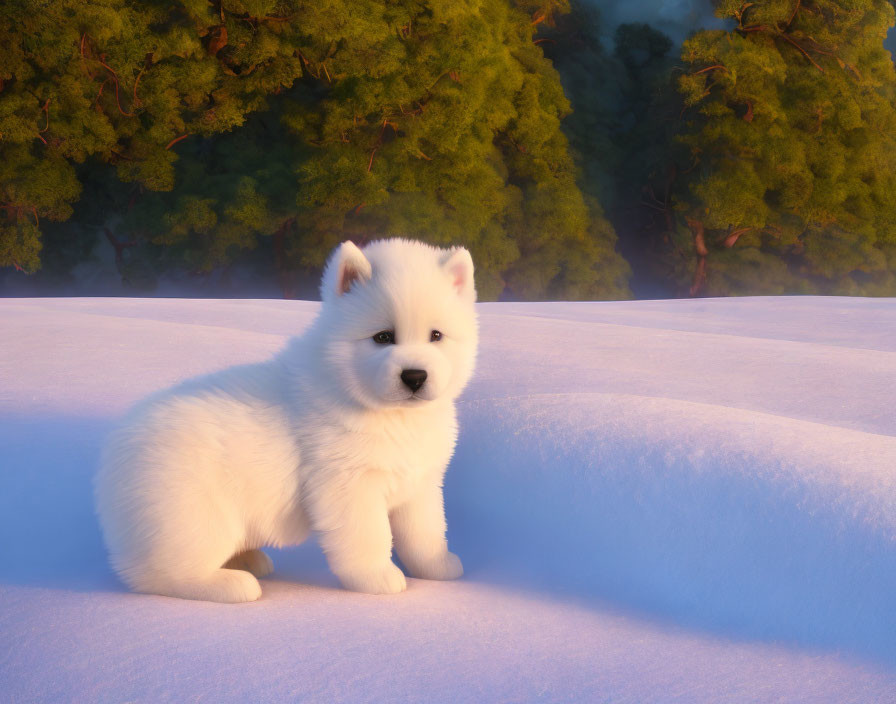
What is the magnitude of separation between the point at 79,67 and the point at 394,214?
4846 mm

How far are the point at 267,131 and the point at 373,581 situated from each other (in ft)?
45.9

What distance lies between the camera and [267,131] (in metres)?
15.1

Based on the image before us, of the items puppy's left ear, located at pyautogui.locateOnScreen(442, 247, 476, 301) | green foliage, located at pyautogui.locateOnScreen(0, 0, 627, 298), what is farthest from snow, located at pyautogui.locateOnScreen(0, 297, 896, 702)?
green foliage, located at pyautogui.locateOnScreen(0, 0, 627, 298)

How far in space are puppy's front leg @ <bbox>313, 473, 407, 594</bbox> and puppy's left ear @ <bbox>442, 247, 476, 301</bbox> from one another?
54 centimetres

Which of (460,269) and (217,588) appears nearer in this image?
(217,588)

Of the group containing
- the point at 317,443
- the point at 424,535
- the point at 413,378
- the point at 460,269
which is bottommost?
the point at 424,535

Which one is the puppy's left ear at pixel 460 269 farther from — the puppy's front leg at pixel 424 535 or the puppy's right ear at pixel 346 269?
the puppy's front leg at pixel 424 535

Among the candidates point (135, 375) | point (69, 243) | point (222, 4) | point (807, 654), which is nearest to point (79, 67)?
point (222, 4)

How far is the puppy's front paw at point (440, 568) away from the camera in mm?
2303

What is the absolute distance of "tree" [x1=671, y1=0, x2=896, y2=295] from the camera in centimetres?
1569

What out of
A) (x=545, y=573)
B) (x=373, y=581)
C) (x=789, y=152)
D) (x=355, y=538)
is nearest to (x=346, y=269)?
(x=355, y=538)

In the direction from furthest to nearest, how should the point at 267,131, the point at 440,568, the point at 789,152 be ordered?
the point at 789,152 < the point at 267,131 < the point at 440,568

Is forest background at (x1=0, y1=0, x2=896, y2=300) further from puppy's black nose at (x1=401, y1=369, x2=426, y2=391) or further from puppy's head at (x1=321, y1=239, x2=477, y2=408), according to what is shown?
puppy's black nose at (x1=401, y1=369, x2=426, y2=391)

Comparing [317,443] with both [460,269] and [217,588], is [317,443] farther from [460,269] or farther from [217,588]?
[460,269]
